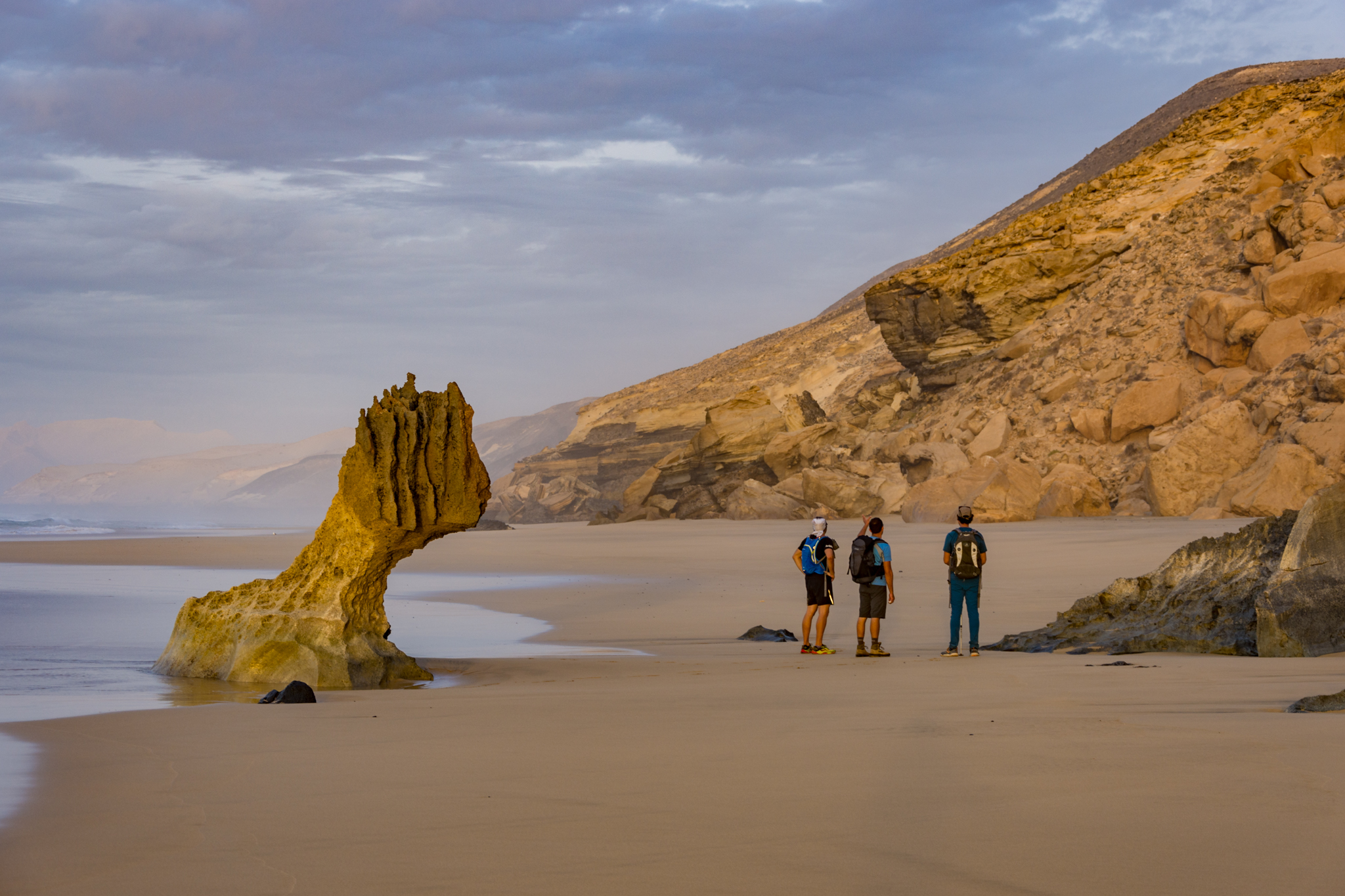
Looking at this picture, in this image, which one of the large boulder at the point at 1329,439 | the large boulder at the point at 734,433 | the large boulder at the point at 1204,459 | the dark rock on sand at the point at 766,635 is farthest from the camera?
the large boulder at the point at 734,433

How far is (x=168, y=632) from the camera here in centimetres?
1206

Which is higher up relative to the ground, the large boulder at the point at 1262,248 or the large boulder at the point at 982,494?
the large boulder at the point at 1262,248

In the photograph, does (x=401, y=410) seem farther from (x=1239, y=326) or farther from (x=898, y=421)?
(x=898, y=421)

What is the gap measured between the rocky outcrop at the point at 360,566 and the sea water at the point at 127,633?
0.31 metres

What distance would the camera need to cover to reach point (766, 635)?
37.7ft

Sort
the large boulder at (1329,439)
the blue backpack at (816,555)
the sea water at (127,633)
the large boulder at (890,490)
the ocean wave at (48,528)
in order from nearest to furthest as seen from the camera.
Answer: the sea water at (127,633), the blue backpack at (816,555), the large boulder at (1329,439), the large boulder at (890,490), the ocean wave at (48,528)

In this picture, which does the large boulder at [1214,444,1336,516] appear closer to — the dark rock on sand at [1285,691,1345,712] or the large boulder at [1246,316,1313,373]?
→ the large boulder at [1246,316,1313,373]

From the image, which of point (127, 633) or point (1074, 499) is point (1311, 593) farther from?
point (1074, 499)

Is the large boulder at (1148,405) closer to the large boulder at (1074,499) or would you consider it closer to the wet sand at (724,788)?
the large boulder at (1074,499)

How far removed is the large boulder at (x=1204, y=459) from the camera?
21.1 meters

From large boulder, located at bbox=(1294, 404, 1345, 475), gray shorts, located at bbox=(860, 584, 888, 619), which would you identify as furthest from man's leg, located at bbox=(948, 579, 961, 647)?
large boulder, located at bbox=(1294, 404, 1345, 475)

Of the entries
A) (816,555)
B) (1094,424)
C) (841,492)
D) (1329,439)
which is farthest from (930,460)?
(816,555)

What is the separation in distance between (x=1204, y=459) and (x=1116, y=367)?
693cm

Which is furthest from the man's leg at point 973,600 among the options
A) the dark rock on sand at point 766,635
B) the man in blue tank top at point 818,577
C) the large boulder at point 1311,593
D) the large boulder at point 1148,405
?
the large boulder at point 1148,405
